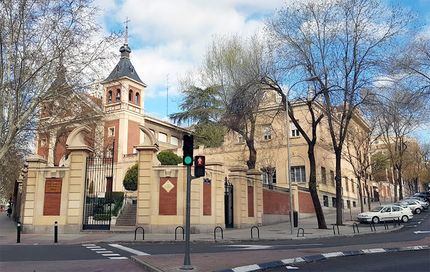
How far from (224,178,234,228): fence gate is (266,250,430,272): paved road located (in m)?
14.6

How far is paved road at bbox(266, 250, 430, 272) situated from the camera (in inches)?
415

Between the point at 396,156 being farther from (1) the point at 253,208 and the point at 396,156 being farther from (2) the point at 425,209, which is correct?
(1) the point at 253,208

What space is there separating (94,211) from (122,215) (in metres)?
6.26

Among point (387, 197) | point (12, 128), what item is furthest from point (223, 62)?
point (387, 197)

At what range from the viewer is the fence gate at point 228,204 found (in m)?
27.4

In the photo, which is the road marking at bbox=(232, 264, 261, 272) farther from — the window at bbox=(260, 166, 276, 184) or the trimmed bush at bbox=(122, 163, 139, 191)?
the window at bbox=(260, 166, 276, 184)

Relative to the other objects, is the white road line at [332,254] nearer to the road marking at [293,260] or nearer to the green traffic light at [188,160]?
the road marking at [293,260]

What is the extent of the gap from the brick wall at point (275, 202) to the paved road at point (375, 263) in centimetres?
1923

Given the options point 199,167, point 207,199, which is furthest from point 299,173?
point 199,167

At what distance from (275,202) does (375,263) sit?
23162mm

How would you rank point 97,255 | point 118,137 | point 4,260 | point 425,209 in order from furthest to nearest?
point 118,137 → point 425,209 → point 97,255 → point 4,260

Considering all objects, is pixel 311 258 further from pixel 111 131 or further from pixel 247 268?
pixel 111 131

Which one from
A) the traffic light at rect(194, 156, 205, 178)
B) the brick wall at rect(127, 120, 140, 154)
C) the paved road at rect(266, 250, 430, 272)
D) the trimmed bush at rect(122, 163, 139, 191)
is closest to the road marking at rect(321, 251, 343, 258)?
the paved road at rect(266, 250, 430, 272)

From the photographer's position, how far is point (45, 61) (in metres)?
22.1
